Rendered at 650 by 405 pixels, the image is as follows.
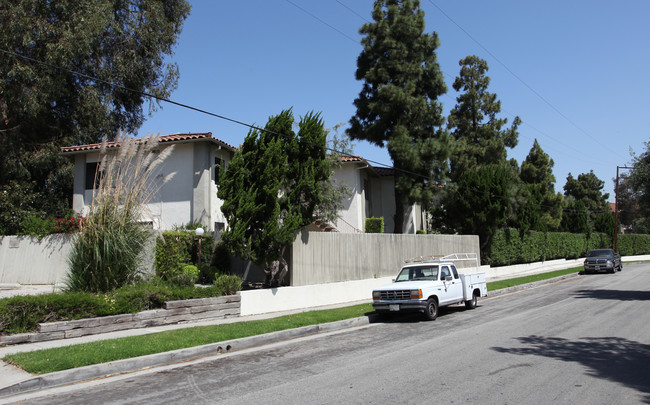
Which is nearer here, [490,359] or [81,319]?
[490,359]

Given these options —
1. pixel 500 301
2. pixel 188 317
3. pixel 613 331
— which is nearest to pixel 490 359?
pixel 613 331

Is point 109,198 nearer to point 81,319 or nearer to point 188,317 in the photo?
point 81,319

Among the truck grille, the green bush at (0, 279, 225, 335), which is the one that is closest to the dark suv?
the truck grille

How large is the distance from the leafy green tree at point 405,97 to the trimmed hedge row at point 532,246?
30.4ft

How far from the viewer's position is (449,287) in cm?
1459

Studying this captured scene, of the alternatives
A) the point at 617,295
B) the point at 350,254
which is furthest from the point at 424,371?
the point at 617,295

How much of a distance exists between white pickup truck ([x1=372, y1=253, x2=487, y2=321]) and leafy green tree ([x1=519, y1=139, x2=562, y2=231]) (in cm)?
3205

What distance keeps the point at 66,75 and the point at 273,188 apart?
16.0 metres

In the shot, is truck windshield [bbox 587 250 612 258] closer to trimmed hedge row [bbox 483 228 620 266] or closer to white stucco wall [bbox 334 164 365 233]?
trimmed hedge row [bbox 483 228 620 266]

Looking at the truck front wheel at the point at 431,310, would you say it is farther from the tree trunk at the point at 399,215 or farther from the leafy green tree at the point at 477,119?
the leafy green tree at the point at 477,119

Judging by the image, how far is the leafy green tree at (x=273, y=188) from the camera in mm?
14289

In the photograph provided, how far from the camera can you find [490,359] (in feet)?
25.7

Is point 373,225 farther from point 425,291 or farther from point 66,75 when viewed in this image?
point 66,75

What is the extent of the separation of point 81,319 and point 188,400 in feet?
18.7
